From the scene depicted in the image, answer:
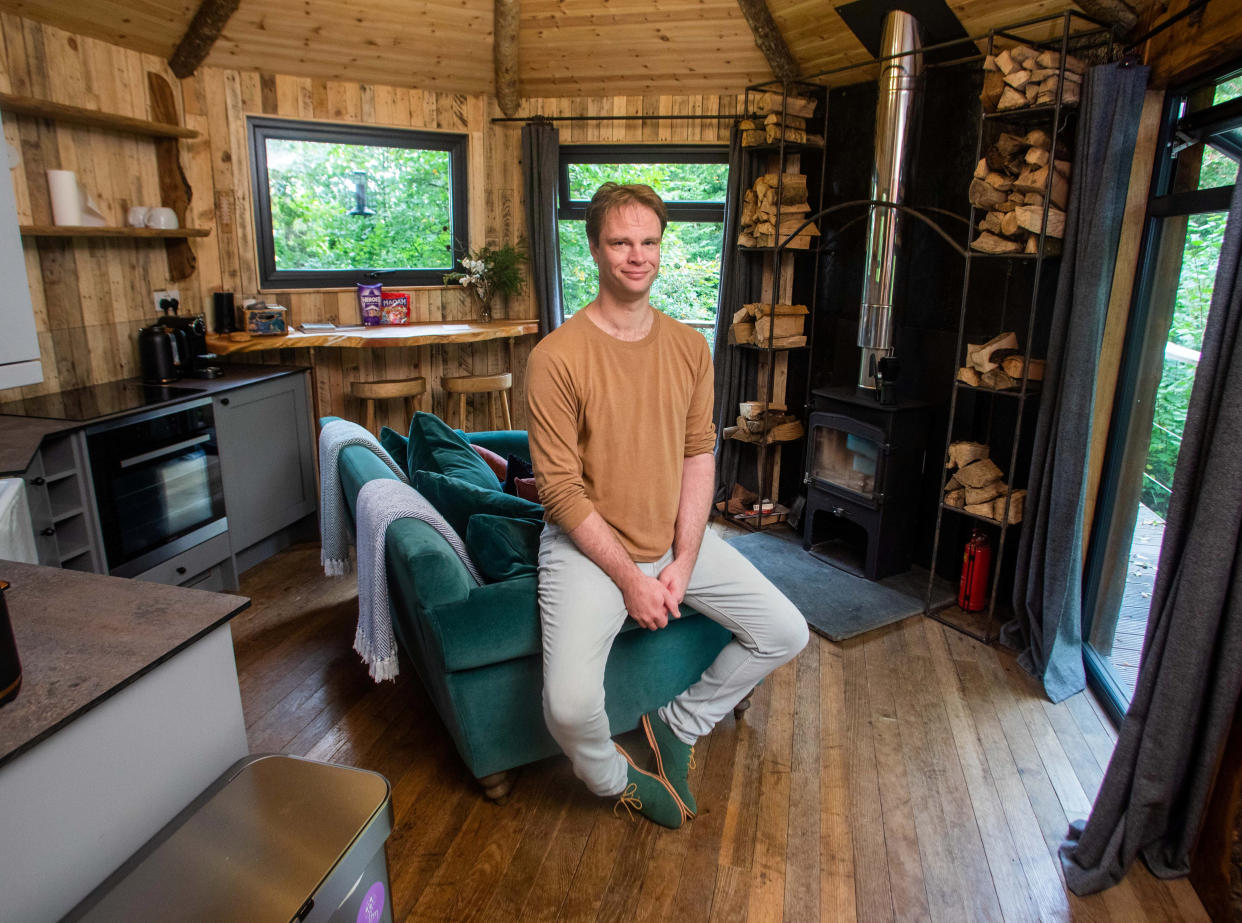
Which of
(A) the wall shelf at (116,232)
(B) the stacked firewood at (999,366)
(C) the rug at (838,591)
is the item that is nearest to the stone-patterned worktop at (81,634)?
(A) the wall shelf at (116,232)

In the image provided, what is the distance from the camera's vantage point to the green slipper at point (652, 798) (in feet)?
6.70

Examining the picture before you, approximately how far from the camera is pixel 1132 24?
2.54 metres

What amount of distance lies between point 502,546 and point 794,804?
1034 millimetres

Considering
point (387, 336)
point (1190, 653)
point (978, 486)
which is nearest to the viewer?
point (1190, 653)

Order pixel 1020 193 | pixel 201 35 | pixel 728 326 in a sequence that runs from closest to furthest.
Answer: pixel 1020 193 < pixel 201 35 < pixel 728 326

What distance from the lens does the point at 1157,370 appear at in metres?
2.52

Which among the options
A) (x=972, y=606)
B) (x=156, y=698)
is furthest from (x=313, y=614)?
(x=972, y=606)

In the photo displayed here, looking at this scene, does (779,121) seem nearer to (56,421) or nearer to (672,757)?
(672,757)

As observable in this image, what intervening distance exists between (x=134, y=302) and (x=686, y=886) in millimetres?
3412

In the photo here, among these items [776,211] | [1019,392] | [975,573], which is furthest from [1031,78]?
[975,573]

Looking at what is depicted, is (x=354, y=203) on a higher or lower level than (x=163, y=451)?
higher

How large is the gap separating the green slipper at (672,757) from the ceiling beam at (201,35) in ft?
11.8

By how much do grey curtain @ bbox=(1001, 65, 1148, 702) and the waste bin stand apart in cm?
234

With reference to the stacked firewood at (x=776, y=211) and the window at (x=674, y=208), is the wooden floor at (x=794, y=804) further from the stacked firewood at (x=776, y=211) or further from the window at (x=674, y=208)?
the window at (x=674, y=208)
